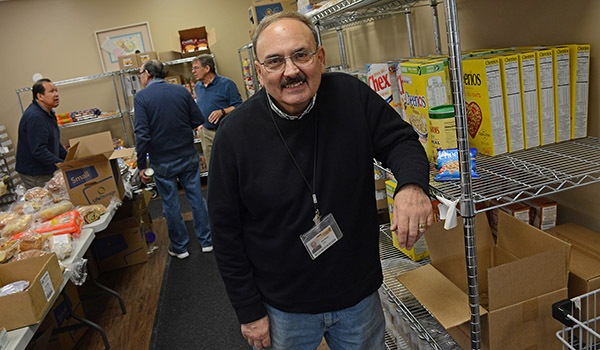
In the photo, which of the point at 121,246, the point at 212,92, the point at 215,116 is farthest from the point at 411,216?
the point at 212,92

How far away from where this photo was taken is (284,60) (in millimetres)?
1212

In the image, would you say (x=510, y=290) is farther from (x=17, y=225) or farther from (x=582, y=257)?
(x=17, y=225)

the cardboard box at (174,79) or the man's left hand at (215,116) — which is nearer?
the man's left hand at (215,116)

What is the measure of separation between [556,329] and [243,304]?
925 mm

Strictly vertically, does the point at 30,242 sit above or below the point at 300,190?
below

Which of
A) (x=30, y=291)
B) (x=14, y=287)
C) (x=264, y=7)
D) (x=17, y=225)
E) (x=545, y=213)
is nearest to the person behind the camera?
(x=545, y=213)

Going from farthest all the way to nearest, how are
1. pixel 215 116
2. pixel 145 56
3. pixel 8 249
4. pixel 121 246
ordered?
pixel 145 56 → pixel 215 116 → pixel 121 246 → pixel 8 249

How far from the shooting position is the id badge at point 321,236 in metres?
1.31

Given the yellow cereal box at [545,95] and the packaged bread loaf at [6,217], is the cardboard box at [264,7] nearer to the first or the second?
the packaged bread loaf at [6,217]

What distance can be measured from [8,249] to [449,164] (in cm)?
223

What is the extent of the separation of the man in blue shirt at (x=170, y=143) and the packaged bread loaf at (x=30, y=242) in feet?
4.47

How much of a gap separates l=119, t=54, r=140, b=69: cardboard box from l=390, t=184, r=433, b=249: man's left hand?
5878 millimetres

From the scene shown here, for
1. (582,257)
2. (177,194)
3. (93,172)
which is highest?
(93,172)

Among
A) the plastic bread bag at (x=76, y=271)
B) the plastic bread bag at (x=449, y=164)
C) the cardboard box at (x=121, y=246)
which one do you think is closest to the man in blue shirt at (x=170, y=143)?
the cardboard box at (x=121, y=246)
